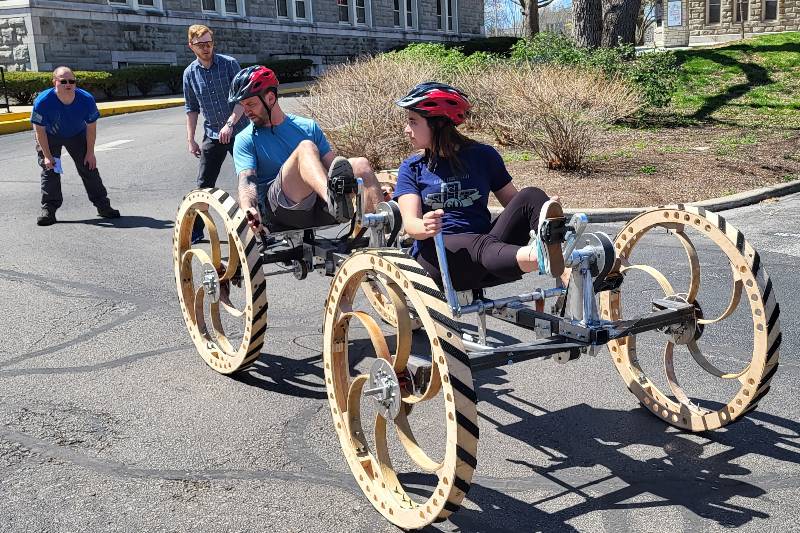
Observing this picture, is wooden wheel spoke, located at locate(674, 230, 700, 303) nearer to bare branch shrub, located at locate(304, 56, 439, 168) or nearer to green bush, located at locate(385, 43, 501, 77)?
bare branch shrub, located at locate(304, 56, 439, 168)

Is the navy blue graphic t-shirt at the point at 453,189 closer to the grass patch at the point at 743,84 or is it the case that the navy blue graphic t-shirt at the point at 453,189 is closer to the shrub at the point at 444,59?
the shrub at the point at 444,59

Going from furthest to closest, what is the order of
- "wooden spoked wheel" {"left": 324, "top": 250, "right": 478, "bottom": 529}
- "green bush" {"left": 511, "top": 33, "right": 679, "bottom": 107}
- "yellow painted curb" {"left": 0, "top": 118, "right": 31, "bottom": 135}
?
"yellow painted curb" {"left": 0, "top": 118, "right": 31, "bottom": 135} → "green bush" {"left": 511, "top": 33, "right": 679, "bottom": 107} → "wooden spoked wheel" {"left": 324, "top": 250, "right": 478, "bottom": 529}

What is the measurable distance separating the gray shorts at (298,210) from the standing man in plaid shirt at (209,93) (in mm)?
2826

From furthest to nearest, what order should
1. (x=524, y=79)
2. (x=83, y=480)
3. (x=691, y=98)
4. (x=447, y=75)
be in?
(x=691, y=98) → (x=447, y=75) → (x=524, y=79) → (x=83, y=480)

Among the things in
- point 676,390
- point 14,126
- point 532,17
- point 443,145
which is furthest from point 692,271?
point 532,17

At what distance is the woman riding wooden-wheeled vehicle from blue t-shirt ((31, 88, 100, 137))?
19.3 feet

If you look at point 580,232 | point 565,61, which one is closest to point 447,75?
point 565,61

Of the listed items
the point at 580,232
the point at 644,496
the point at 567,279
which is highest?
the point at 580,232

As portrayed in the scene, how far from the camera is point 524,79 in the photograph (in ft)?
43.9

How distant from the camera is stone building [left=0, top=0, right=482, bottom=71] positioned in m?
28.3

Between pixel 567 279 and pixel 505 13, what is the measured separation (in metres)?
113

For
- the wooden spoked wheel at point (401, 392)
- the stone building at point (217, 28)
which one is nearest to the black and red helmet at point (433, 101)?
the wooden spoked wheel at point (401, 392)

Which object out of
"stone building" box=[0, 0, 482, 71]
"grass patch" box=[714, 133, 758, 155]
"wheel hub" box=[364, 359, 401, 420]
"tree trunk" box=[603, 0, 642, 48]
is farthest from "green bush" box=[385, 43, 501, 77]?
"stone building" box=[0, 0, 482, 71]

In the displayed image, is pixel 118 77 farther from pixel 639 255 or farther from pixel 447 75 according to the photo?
pixel 639 255
